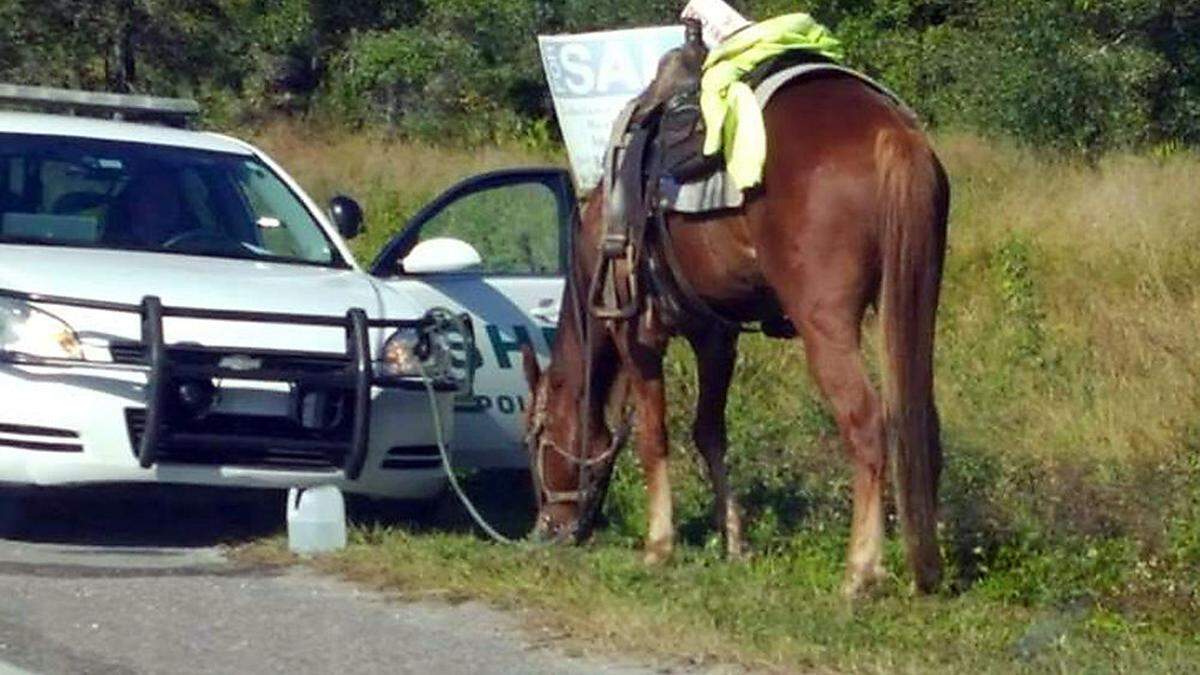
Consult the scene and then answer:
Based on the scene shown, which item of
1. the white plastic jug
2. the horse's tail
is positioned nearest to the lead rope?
the white plastic jug

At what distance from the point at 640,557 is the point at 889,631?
1835 millimetres

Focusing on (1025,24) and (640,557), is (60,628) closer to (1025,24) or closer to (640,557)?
(640,557)

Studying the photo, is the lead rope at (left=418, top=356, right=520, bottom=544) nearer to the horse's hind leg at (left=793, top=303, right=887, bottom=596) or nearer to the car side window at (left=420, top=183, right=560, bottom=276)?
the car side window at (left=420, top=183, right=560, bottom=276)

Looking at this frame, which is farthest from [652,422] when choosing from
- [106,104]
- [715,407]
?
[106,104]

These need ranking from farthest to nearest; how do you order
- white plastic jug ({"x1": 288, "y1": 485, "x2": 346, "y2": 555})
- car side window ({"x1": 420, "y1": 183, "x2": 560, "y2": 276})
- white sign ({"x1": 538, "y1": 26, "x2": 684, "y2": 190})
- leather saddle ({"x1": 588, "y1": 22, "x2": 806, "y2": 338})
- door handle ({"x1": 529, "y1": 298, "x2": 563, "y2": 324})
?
white sign ({"x1": 538, "y1": 26, "x2": 684, "y2": 190})
car side window ({"x1": 420, "y1": 183, "x2": 560, "y2": 276})
door handle ({"x1": 529, "y1": 298, "x2": 563, "y2": 324})
white plastic jug ({"x1": 288, "y1": 485, "x2": 346, "y2": 555})
leather saddle ({"x1": 588, "y1": 22, "x2": 806, "y2": 338})

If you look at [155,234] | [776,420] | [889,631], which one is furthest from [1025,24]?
[889,631]

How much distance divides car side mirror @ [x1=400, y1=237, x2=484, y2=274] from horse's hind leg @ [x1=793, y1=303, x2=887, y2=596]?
97.3 inches

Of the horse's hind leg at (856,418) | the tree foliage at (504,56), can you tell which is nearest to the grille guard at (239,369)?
the horse's hind leg at (856,418)

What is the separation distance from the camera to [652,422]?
9.83 metres

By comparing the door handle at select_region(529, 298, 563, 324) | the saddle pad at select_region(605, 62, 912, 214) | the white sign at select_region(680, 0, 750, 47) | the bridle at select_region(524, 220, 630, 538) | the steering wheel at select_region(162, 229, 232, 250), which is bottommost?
the bridle at select_region(524, 220, 630, 538)

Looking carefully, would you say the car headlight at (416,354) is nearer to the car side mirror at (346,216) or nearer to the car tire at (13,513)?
the car tire at (13,513)

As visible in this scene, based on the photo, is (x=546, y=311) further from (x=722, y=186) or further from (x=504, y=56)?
(x=504, y=56)

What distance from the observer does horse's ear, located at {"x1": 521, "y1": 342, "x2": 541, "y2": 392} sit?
34.1ft

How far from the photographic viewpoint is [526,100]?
3300 cm
